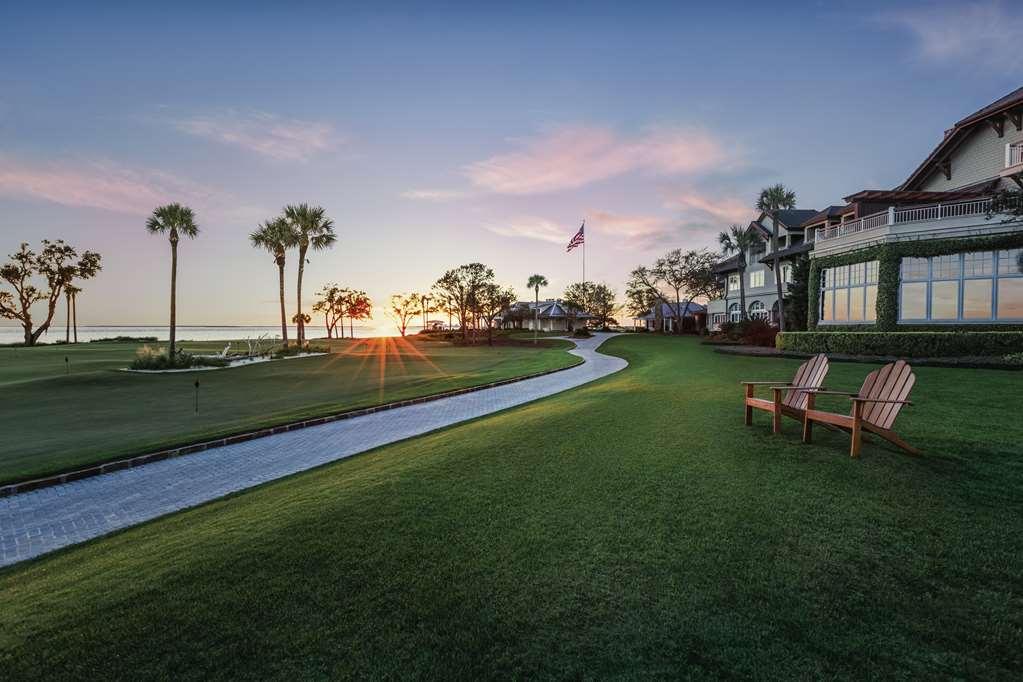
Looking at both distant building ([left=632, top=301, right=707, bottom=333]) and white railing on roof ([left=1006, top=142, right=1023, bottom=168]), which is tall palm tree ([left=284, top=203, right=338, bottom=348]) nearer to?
white railing on roof ([left=1006, top=142, right=1023, bottom=168])

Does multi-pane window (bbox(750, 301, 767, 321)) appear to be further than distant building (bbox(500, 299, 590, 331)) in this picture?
No

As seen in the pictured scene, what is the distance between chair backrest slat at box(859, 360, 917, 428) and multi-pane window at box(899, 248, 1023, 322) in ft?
60.6

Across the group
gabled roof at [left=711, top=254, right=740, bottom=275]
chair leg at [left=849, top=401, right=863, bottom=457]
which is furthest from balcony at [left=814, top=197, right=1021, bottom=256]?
gabled roof at [left=711, top=254, right=740, bottom=275]

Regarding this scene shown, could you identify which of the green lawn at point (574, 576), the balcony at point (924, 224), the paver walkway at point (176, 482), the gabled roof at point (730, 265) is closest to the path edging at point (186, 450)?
the paver walkway at point (176, 482)

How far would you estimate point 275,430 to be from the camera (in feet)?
36.0

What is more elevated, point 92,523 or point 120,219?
point 120,219

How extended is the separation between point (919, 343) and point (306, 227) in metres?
42.5

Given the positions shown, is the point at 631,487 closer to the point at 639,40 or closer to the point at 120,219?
the point at 639,40

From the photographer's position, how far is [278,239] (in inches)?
1585

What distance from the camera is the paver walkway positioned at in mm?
5945

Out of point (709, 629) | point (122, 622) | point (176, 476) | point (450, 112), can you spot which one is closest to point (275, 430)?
point (176, 476)

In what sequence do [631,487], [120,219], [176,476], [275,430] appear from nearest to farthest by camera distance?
[631,487]
[176,476]
[275,430]
[120,219]

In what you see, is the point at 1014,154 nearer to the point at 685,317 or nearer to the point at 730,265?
the point at 730,265

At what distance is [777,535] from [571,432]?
4429 millimetres
